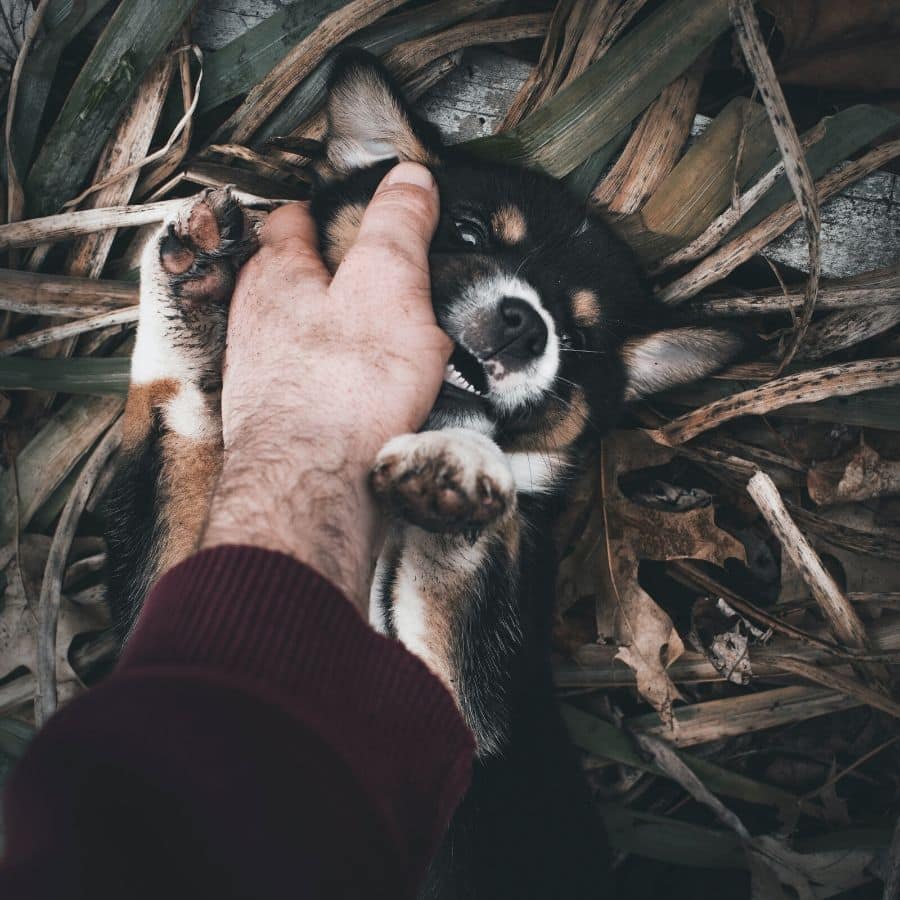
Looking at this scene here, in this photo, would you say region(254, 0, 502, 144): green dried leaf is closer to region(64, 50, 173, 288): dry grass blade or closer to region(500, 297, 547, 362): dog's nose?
region(64, 50, 173, 288): dry grass blade

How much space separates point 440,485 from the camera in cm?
158

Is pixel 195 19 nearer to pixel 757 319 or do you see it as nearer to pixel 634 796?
pixel 757 319

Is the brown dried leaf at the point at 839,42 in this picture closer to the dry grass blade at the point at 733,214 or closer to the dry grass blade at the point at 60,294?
the dry grass blade at the point at 733,214

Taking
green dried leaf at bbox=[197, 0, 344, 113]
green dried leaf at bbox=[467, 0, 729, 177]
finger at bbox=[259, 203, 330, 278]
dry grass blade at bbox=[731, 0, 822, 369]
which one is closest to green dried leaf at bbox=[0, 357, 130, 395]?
finger at bbox=[259, 203, 330, 278]

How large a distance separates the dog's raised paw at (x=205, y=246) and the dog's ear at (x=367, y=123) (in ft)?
1.90

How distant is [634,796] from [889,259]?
2250 millimetres

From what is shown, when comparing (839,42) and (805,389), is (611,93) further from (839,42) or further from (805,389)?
(805,389)

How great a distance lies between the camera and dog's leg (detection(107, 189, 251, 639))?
2006mm

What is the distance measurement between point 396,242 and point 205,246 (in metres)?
0.52

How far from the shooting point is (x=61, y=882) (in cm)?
83

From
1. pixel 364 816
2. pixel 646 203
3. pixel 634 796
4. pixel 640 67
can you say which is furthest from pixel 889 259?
pixel 364 816

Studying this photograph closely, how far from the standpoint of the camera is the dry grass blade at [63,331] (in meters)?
2.42

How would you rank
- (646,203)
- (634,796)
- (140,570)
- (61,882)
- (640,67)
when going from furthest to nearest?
(634,796)
(646,203)
(640,67)
(140,570)
(61,882)

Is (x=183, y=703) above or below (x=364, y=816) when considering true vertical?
above
